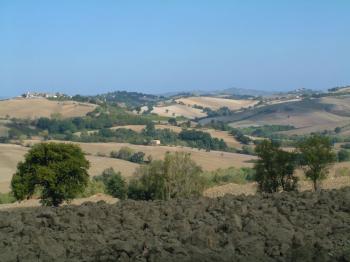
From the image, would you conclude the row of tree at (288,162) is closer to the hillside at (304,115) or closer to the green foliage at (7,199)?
the green foliage at (7,199)

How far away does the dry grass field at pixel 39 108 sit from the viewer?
13988cm

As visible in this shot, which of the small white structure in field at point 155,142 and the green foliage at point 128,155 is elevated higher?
the green foliage at point 128,155

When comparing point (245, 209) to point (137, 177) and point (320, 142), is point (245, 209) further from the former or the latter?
point (137, 177)

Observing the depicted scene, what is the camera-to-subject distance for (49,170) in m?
36.0

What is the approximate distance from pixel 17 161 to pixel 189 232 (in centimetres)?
6096

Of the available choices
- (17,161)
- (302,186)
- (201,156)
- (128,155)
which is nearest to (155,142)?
(128,155)

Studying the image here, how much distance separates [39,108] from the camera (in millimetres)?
145000

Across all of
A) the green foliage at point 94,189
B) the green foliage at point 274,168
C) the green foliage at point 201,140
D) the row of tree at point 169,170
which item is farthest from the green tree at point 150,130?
the green foliage at point 274,168

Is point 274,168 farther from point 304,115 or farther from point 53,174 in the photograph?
point 304,115

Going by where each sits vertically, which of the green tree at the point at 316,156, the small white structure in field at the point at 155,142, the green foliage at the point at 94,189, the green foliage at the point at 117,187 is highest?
the green tree at the point at 316,156

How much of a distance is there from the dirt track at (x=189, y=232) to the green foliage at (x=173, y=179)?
1594 centimetres

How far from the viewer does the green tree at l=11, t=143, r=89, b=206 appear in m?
36.2

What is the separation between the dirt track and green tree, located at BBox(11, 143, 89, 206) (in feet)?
38.2

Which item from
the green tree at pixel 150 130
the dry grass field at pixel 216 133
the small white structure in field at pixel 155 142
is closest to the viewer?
the small white structure in field at pixel 155 142
